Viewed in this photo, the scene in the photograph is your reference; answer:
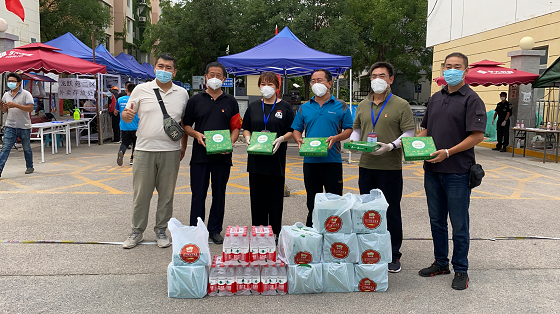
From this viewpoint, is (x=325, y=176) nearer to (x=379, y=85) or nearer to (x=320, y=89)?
(x=320, y=89)

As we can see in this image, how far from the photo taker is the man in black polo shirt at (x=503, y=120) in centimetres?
1447

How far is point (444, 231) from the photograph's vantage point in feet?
13.5

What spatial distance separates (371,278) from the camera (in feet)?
12.5

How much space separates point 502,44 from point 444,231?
55.4 feet

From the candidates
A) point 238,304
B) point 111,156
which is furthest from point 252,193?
point 111,156

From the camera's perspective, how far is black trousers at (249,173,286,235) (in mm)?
4887

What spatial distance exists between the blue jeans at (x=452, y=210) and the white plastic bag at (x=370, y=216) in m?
0.57

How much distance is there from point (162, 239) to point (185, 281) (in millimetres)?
1368

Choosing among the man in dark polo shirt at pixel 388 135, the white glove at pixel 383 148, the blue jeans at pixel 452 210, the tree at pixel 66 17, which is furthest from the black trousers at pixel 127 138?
the tree at pixel 66 17

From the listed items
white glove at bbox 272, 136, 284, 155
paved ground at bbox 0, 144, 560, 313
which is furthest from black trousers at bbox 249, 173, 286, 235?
paved ground at bbox 0, 144, 560, 313

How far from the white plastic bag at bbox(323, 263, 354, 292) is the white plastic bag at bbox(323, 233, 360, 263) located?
49 mm

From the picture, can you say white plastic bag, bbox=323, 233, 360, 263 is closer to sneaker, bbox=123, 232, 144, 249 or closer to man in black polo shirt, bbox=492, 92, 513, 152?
sneaker, bbox=123, 232, 144, 249

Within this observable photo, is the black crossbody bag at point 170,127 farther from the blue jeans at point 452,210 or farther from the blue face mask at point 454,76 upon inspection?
the blue face mask at point 454,76

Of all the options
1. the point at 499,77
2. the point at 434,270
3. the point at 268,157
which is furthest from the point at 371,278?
the point at 499,77
